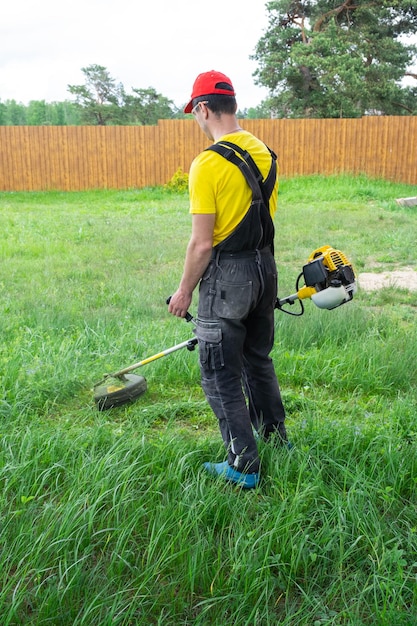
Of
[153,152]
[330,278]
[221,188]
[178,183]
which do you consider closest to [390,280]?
[330,278]

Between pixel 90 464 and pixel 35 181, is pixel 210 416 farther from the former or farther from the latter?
pixel 35 181

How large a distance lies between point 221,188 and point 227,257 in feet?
1.03

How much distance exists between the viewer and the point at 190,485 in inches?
99.5

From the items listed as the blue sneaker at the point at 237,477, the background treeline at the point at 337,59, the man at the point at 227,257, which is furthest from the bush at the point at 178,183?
the blue sneaker at the point at 237,477

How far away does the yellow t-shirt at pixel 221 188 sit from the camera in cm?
246

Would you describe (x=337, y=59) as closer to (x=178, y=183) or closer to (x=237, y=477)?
(x=178, y=183)

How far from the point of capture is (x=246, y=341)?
2.89 m

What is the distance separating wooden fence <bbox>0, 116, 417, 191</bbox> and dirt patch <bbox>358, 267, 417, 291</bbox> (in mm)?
10764

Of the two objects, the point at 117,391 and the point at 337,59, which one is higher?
the point at 337,59

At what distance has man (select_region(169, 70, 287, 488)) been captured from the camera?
2486mm

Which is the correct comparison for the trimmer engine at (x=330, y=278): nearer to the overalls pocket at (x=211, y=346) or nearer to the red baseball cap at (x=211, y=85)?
the overalls pocket at (x=211, y=346)

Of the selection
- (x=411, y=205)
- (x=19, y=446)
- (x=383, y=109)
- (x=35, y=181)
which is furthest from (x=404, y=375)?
(x=383, y=109)

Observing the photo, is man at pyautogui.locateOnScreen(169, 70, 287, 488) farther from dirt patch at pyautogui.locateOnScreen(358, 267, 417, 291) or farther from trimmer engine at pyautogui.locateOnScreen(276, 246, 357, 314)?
dirt patch at pyautogui.locateOnScreen(358, 267, 417, 291)

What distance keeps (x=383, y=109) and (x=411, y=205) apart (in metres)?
15.9
